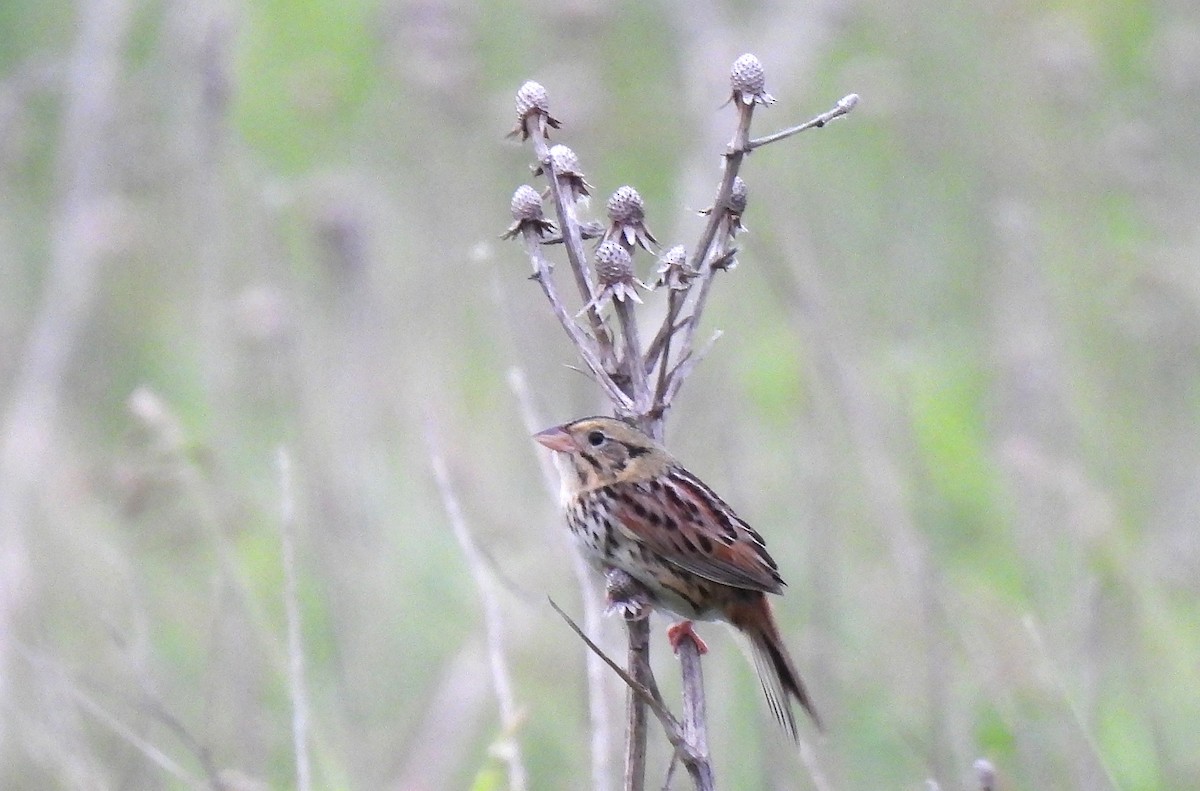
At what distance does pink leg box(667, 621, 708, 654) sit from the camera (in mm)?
2400

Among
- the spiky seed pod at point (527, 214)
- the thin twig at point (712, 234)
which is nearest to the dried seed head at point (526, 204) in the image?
the spiky seed pod at point (527, 214)

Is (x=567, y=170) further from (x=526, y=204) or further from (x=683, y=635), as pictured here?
(x=683, y=635)

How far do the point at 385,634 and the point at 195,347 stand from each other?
1.59 metres

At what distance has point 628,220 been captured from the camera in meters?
2.24

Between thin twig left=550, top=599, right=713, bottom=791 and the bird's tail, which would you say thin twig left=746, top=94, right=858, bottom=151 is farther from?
the bird's tail

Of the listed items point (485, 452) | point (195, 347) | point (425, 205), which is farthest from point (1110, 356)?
point (195, 347)

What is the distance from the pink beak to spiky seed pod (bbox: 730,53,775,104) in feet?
2.02

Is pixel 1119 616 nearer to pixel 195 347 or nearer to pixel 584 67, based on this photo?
pixel 584 67

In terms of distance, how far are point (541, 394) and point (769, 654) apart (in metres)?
1.03

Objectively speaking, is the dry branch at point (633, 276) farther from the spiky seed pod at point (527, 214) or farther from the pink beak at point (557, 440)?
the pink beak at point (557, 440)

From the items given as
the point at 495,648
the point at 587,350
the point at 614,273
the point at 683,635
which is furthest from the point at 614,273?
the point at 495,648

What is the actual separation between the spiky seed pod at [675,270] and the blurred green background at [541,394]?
683 millimetres

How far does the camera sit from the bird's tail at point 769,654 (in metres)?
2.54

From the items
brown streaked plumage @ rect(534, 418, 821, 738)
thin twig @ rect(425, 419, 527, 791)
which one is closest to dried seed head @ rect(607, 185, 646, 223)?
brown streaked plumage @ rect(534, 418, 821, 738)
